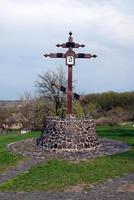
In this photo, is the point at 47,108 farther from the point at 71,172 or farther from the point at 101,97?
the point at 71,172

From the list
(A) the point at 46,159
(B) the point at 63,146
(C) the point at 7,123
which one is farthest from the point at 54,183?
(C) the point at 7,123

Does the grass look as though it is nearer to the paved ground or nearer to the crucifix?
the paved ground

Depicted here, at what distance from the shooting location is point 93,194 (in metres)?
12.8

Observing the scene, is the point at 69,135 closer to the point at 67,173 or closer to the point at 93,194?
the point at 67,173

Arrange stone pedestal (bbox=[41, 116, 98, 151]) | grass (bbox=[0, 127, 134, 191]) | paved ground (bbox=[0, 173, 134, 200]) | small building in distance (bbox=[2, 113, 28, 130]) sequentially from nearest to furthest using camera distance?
1. paved ground (bbox=[0, 173, 134, 200])
2. grass (bbox=[0, 127, 134, 191])
3. stone pedestal (bbox=[41, 116, 98, 151])
4. small building in distance (bbox=[2, 113, 28, 130])

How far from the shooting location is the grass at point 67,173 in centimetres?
1384

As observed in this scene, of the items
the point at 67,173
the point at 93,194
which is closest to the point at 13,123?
the point at 67,173

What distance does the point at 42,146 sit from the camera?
19281 mm

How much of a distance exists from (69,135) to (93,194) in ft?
20.3

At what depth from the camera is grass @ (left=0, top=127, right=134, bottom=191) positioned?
13.8m

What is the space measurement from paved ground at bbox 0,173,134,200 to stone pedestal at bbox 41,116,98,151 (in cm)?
519

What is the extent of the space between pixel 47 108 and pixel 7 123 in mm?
20292

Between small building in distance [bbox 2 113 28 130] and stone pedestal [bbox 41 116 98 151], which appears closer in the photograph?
stone pedestal [bbox 41 116 98 151]

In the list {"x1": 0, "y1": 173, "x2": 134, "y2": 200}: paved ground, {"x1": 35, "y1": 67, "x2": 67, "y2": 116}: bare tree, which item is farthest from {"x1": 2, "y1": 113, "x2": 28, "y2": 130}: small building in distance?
{"x1": 0, "y1": 173, "x2": 134, "y2": 200}: paved ground
